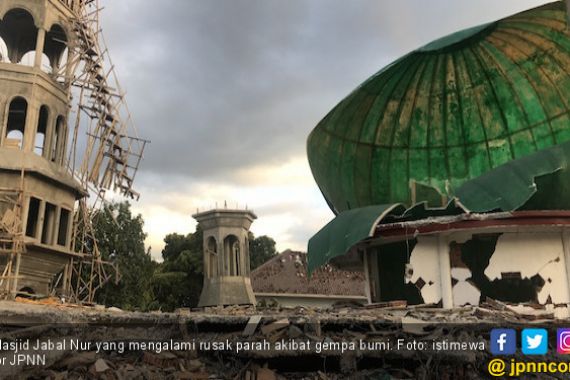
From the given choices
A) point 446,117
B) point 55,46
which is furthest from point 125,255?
point 446,117

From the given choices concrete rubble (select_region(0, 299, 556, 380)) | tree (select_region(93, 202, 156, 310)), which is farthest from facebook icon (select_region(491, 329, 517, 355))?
tree (select_region(93, 202, 156, 310))

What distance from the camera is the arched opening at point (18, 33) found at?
2596 centimetres

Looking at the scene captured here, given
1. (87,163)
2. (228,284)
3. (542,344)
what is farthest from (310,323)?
(228,284)

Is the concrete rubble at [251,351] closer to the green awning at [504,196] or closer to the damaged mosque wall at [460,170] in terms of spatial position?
the green awning at [504,196]

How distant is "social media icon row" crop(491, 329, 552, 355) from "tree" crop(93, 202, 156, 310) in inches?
1075

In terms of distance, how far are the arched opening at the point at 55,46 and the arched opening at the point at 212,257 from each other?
55.8ft

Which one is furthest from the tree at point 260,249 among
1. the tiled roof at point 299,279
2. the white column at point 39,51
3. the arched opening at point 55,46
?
the white column at point 39,51

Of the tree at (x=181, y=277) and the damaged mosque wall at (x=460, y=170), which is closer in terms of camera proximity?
the damaged mosque wall at (x=460, y=170)

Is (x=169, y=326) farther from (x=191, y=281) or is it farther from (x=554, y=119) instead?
(x=191, y=281)

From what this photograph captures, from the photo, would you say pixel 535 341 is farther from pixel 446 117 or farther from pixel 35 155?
pixel 35 155

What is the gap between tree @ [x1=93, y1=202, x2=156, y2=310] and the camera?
3200 cm

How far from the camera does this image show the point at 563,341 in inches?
296

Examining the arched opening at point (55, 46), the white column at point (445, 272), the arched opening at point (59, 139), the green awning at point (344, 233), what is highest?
the arched opening at point (55, 46)

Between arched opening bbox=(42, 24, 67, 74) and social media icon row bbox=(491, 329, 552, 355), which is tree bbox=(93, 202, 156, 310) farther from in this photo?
social media icon row bbox=(491, 329, 552, 355)
